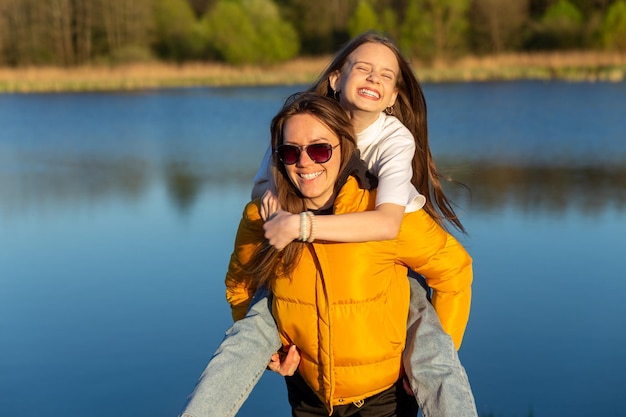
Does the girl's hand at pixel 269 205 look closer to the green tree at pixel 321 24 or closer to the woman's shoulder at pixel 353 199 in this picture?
the woman's shoulder at pixel 353 199

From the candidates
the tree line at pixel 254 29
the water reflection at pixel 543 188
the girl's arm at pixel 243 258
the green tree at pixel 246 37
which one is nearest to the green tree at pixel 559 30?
the tree line at pixel 254 29

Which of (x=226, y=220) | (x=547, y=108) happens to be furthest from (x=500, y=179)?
(x=547, y=108)

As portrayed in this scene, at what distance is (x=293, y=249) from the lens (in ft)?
6.39

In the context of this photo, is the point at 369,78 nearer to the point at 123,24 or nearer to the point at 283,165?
the point at 283,165

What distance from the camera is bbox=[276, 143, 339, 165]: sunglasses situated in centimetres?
194

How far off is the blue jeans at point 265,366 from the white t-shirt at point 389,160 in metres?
0.29

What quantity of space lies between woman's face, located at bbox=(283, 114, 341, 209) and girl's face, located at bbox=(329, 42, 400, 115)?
273mm

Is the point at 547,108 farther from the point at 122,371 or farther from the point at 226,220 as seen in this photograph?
the point at 122,371

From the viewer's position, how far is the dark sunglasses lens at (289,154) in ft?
6.43

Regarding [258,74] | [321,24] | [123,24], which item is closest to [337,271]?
[258,74]

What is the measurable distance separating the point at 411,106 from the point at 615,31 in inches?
1300

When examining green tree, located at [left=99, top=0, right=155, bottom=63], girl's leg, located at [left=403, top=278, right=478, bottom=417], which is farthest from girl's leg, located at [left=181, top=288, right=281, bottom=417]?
green tree, located at [left=99, top=0, right=155, bottom=63]

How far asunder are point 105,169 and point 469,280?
7.56m

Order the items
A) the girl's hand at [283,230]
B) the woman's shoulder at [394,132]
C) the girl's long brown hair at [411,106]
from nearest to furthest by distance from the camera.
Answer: the girl's hand at [283,230] < the woman's shoulder at [394,132] < the girl's long brown hair at [411,106]
